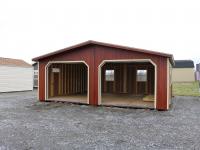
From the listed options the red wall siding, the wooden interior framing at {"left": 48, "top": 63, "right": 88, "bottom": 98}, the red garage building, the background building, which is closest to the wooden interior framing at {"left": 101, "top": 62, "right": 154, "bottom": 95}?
the red garage building

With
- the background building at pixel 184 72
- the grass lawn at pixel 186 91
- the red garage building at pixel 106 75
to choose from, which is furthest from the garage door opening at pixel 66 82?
the background building at pixel 184 72

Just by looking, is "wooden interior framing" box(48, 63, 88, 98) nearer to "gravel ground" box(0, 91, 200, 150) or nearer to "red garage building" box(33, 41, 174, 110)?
"red garage building" box(33, 41, 174, 110)

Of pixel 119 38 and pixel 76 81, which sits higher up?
pixel 119 38

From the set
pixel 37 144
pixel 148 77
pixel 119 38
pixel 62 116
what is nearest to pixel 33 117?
pixel 62 116

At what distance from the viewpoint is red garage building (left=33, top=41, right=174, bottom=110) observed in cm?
1059

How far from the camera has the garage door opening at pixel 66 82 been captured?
14.1m

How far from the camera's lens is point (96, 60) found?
467 inches

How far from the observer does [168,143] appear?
5590 millimetres

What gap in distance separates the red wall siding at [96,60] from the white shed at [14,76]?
8188mm

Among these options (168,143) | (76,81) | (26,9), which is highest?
(26,9)

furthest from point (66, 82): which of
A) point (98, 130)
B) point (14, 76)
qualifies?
point (98, 130)

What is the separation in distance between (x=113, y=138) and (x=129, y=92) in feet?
38.6

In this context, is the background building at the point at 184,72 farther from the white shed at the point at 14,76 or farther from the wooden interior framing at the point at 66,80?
the white shed at the point at 14,76

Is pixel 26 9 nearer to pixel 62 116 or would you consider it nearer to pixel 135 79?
pixel 135 79
